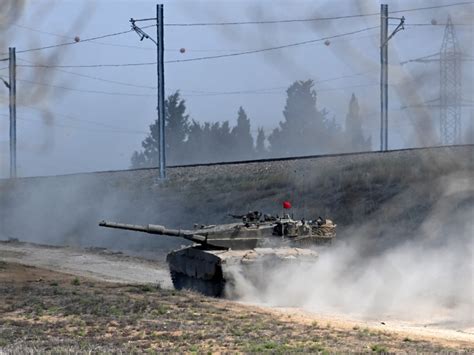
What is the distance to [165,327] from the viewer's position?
650 inches

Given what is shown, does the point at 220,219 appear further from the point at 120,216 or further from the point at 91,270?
the point at 91,270

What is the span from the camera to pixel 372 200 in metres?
34.6

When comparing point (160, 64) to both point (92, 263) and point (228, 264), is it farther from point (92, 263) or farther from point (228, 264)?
point (228, 264)

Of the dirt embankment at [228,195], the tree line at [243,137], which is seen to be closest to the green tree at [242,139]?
the tree line at [243,137]

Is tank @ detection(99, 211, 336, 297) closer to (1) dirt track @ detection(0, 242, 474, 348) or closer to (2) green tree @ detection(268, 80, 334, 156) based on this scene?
(1) dirt track @ detection(0, 242, 474, 348)

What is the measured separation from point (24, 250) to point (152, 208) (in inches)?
383

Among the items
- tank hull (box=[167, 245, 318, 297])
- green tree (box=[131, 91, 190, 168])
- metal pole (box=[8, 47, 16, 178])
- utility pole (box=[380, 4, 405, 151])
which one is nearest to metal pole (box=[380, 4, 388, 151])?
utility pole (box=[380, 4, 405, 151])

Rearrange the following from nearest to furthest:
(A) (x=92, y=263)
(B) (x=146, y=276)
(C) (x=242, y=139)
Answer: (B) (x=146, y=276) → (A) (x=92, y=263) → (C) (x=242, y=139)

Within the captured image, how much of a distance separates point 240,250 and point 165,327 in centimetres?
679

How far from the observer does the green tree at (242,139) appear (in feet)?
302

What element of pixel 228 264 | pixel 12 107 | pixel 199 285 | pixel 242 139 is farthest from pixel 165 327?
pixel 242 139

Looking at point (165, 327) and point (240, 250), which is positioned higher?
point (240, 250)

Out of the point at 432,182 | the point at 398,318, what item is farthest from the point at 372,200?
the point at 398,318

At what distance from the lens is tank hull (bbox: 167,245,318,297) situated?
22.1m
